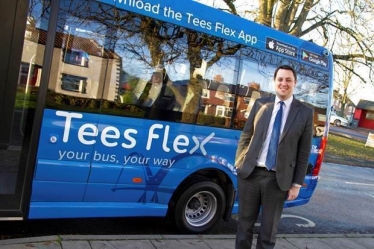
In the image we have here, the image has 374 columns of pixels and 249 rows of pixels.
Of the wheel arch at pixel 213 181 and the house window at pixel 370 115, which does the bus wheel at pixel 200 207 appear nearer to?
the wheel arch at pixel 213 181

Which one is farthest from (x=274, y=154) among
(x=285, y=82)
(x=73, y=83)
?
(x=73, y=83)

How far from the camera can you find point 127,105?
459 centimetres

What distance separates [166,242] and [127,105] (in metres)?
1.59

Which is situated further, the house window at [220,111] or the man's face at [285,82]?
the house window at [220,111]

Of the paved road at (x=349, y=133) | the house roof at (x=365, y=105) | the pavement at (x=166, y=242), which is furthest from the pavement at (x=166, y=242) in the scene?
the house roof at (x=365, y=105)

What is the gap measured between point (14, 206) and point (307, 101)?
4258 mm

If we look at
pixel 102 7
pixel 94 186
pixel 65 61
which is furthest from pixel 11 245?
pixel 102 7

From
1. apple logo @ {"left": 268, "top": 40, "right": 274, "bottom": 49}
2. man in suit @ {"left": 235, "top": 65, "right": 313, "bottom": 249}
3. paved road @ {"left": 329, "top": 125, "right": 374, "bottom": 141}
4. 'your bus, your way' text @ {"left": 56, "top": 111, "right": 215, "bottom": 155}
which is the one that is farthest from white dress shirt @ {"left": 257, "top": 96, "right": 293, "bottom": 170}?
paved road @ {"left": 329, "top": 125, "right": 374, "bottom": 141}

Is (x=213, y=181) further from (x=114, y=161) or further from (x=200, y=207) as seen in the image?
(x=114, y=161)

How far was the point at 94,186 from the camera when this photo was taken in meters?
4.56

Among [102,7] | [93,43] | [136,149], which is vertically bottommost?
[136,149]

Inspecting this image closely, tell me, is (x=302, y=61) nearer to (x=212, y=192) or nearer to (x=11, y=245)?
(x=212, y=192)

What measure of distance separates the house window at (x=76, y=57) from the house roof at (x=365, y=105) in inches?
2482

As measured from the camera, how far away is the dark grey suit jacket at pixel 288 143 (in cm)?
358
